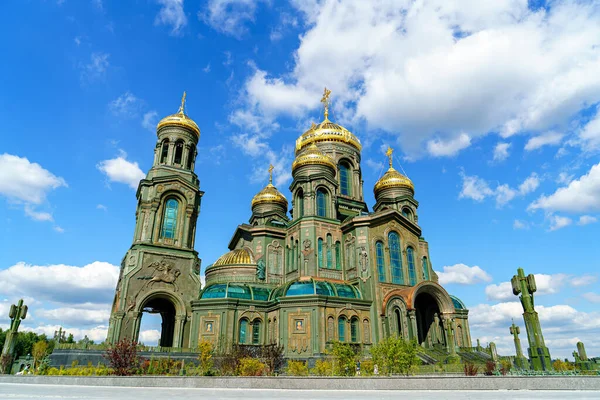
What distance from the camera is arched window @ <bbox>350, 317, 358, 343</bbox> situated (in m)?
26.5

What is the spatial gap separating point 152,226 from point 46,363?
11300 millimetres

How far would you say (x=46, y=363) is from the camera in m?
22.6

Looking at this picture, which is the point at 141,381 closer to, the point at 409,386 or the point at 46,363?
the point at 409,386

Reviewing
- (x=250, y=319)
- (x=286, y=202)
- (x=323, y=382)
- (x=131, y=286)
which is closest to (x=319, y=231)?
(x=250, y=319)

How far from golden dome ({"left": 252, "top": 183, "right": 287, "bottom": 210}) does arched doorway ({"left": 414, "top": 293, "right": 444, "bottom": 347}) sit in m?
17.5

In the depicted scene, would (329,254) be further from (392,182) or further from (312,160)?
(392,182)

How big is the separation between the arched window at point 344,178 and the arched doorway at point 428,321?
13.3 meters

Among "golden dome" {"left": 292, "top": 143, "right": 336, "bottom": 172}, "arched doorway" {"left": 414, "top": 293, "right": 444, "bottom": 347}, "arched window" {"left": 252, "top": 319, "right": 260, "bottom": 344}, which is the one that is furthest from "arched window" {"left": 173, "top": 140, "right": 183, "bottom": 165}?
"arched doorway" {"left": 414, "top": 293, "right": 444, "bottom": 347}

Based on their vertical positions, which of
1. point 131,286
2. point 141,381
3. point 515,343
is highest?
point 131,286

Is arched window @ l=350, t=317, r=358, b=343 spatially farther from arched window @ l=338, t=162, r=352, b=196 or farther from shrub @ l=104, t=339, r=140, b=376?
arched window @ l=338, t=162, r=352, b=196

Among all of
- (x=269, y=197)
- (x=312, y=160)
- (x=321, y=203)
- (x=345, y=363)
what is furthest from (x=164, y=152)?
(x=345, y=363)

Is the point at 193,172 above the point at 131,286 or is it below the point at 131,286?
above

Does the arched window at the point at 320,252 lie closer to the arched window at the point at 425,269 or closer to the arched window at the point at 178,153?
the arched window at the point at 425,269

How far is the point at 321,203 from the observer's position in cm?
3356
